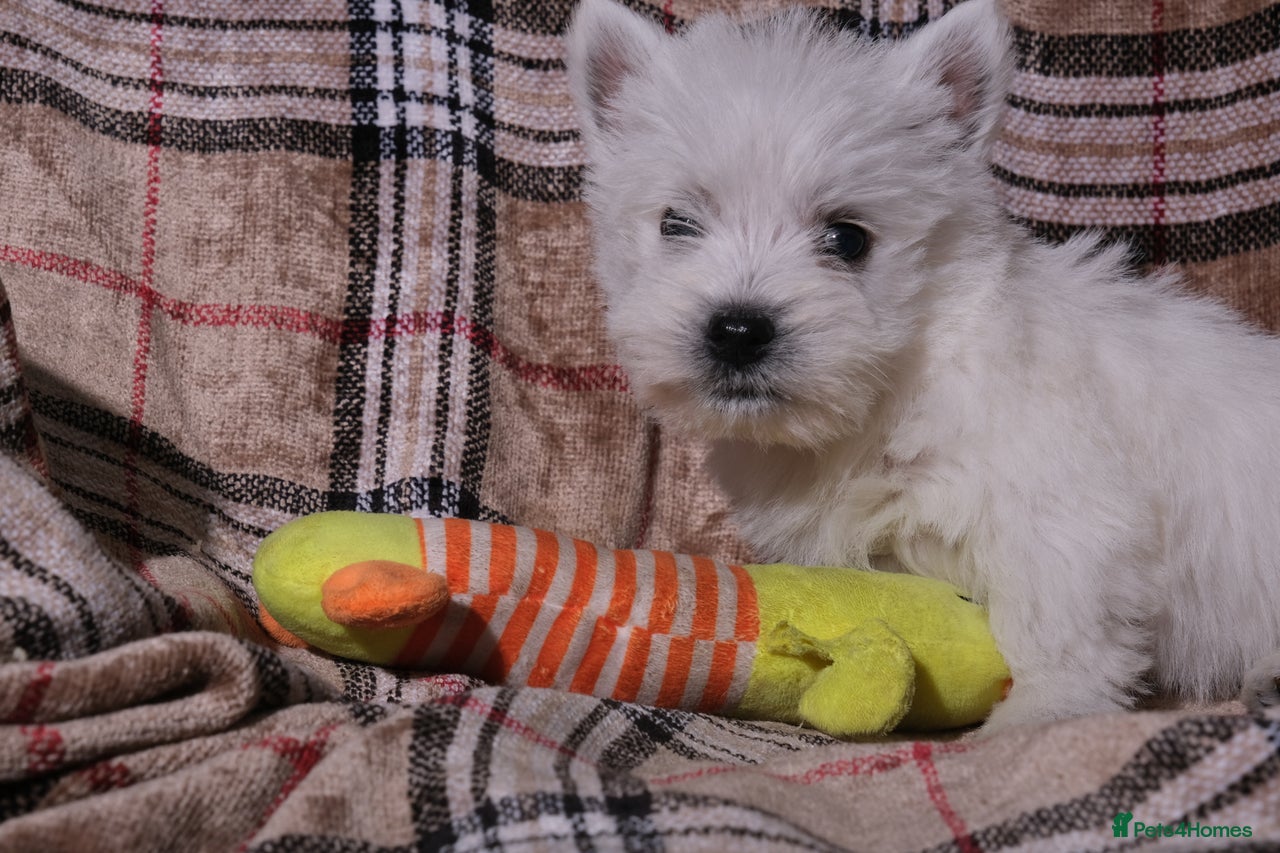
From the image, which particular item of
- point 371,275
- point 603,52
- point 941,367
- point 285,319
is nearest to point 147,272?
point 285,319

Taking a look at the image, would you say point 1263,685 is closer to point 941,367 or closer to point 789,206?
point 941,367

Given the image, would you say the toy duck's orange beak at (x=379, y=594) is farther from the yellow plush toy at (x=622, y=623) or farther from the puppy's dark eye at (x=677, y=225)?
the puppy's dark eye at (x=677, y=225)

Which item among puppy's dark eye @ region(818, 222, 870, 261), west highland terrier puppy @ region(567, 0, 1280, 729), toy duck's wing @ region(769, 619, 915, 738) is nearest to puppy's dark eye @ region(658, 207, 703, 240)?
west highland terrier puppy @ region(567, 0, 1280, 729)

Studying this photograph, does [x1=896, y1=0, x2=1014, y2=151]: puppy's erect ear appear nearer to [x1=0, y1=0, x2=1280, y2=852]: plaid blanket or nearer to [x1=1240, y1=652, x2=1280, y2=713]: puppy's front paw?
[x1=0, y1=0, x2=1280, y2=852]: plaid blanket

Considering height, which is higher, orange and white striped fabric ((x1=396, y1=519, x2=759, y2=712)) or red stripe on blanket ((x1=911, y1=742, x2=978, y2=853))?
red stripe on blanket ((x1=911, y1=742, x2=978, y2=853))

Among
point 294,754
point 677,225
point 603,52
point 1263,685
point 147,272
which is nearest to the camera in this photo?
point 294,754

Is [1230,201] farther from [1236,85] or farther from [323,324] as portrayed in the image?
[323,324]

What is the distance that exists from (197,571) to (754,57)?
3.96 ft

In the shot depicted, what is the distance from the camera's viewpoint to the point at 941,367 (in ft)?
5.40

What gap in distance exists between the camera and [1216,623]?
1.68 metres

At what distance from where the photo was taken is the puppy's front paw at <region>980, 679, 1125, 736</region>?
1.49 m

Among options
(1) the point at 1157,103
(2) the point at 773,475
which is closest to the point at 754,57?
(2) the point at 773,475

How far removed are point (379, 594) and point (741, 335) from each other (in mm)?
600

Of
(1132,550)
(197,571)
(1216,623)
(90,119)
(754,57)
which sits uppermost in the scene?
(754,57)
